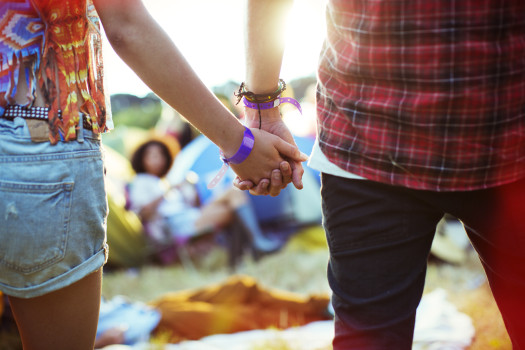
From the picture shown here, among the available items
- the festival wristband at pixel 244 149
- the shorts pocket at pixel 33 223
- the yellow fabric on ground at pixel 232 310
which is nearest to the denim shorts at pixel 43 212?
the shorts pocket at pixel 33 223

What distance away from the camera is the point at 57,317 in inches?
31.3

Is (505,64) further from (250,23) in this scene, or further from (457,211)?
(250,23)

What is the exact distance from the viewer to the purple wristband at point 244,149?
1064mm

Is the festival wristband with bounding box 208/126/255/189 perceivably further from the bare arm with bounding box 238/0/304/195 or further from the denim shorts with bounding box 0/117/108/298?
the denim shorts with bounding box 0/117/108/298

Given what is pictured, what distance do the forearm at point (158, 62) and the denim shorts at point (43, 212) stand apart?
0.60 feet

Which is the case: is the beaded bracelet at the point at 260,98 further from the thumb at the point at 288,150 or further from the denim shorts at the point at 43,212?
the denim shorts at the point at 43,212

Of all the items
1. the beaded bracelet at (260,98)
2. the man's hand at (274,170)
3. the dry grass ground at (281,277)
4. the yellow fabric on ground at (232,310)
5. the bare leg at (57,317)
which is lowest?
the dry grass ground at (281,277)

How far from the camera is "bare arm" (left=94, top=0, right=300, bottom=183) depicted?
0.81m

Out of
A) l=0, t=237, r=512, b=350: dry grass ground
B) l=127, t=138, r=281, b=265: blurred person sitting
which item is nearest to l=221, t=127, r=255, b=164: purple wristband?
l=0, t=237, r=512, b=350: dry grass ground

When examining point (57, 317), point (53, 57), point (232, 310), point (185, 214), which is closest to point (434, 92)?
point (53, 57)

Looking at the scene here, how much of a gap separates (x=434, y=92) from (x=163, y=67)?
1.58 ft

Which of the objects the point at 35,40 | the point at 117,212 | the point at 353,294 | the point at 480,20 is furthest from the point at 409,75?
the point at 117,212

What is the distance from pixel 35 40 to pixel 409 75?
62 centimetres

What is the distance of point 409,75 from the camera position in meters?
0.79
